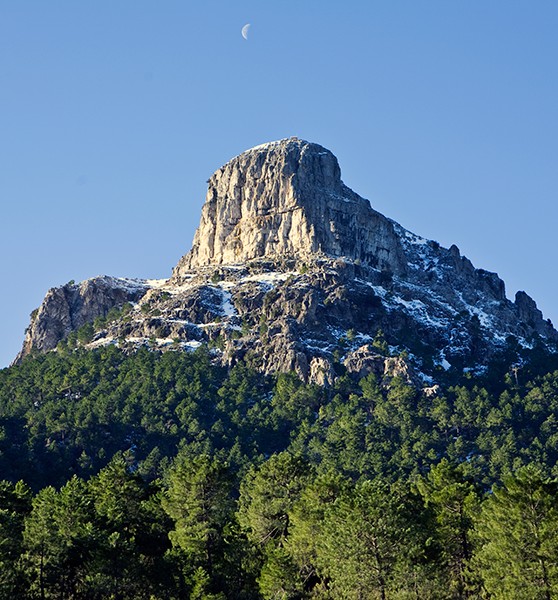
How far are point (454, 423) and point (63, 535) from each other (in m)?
115

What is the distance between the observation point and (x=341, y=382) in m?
197

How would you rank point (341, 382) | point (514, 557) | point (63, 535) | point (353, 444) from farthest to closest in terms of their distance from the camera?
point (341, 382) → point (353, 444) → point (63, 535) → point (514, 557)

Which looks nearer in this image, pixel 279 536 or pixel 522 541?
pixel 522 541

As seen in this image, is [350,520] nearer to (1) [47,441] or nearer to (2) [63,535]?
(2) [63,535]

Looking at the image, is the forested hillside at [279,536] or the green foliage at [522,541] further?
the forested hillside at [279,536]

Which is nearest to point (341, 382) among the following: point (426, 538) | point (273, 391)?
point (273, 391)

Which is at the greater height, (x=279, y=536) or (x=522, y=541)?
(x=279, y=536)

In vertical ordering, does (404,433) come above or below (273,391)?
below

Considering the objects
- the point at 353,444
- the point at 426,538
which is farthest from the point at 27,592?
the point at 353,444

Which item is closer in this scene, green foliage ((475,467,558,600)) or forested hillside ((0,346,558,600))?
green foliage ((475,467,558,600))

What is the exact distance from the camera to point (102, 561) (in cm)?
7712

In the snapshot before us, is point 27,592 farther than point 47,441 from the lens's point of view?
No

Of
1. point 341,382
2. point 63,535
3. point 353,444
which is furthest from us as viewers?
point 341,382

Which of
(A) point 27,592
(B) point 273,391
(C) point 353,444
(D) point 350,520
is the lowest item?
(A) point 27,592
